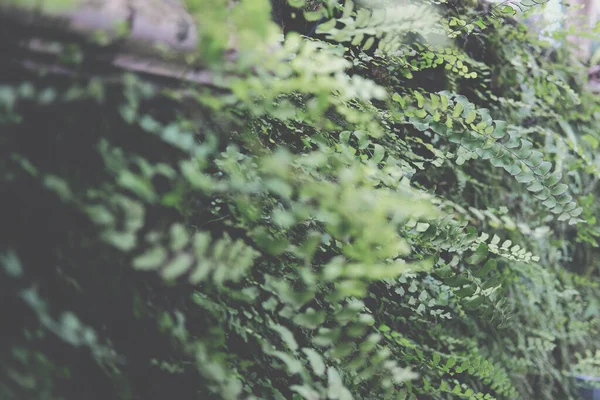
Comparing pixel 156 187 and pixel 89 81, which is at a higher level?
pixel 89 81

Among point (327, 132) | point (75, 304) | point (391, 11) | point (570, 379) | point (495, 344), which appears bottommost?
point (570, 379)

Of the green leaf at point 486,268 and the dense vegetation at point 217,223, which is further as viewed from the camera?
the green leaf at point 486,268

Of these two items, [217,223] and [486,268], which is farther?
[486,268]

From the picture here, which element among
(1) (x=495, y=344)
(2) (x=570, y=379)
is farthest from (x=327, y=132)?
(2) (x=570, y=379)

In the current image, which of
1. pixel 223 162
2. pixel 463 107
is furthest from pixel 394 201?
pixel 463 107

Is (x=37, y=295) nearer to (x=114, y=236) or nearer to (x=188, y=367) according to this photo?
(x=114, y=236)

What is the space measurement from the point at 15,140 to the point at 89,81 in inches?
4.5

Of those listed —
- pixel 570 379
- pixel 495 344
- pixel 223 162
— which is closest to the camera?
pixel 223 162

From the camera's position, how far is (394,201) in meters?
0.73

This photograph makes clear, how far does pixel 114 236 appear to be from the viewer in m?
0.59

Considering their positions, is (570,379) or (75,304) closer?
(75,304)

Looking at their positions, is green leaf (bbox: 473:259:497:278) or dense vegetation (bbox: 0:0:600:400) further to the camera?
green leaf (bbox: 473:259:497:278)

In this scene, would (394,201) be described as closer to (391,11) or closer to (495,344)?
(391,11)

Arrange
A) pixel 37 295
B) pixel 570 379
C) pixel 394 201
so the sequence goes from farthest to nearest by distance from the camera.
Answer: pixel 570 379, pixel 394 201, pixel 37 295
